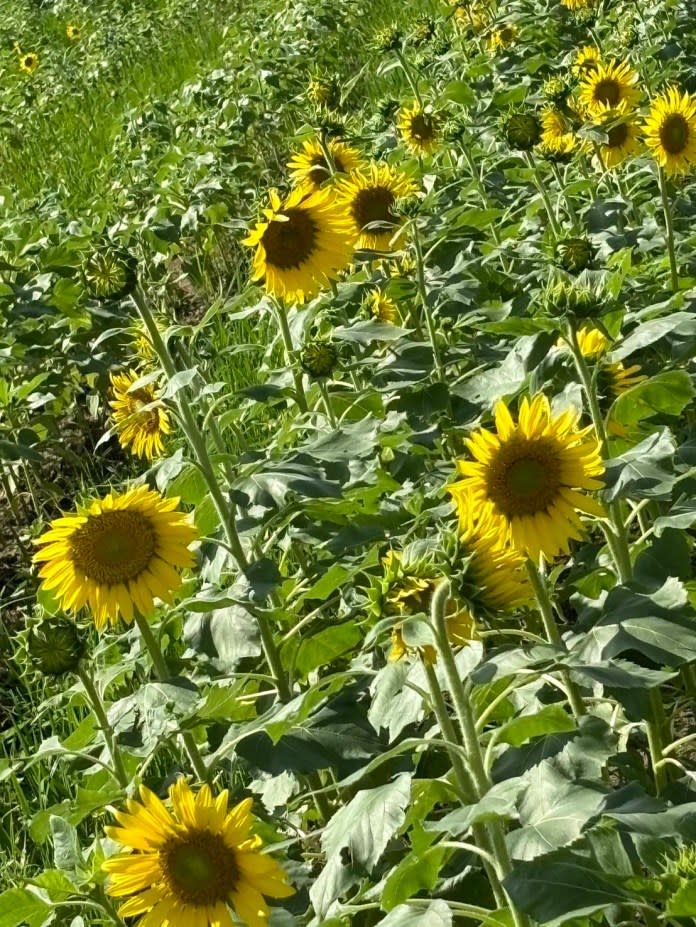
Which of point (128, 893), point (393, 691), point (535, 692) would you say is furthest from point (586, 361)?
point (128, 893)

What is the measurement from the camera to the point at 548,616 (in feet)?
5.27

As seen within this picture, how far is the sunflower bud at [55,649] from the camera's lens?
5.92 ft

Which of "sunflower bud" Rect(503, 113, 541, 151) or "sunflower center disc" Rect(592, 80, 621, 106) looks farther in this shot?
"sunflower center disc" Rect(592, 80, 621, 106)

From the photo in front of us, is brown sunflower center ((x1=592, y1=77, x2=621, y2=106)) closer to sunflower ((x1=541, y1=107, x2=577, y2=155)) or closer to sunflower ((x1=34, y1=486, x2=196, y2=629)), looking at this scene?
sunflower ((x1=541, y1=107, x2=577, y2=155))

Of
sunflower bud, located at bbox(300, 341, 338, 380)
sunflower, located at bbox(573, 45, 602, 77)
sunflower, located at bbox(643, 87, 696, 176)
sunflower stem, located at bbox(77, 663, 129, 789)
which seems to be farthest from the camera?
sunflower, located at bbox(573, 45, 602, 77)

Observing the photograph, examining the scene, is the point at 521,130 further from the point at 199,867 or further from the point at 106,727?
the point at 199,867

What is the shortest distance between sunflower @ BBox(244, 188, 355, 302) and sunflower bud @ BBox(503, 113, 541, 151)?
1.56 feet

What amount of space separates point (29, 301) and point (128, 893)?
2411mm

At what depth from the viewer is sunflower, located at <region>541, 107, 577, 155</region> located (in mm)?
2904

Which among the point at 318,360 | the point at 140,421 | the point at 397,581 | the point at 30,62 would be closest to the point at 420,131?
the point at 140,421

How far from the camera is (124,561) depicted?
1.93 m

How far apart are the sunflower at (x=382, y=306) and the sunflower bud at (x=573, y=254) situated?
2.12 ft

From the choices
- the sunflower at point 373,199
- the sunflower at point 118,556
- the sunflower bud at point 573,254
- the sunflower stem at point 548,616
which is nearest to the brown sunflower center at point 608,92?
the sunflower at point 373,199

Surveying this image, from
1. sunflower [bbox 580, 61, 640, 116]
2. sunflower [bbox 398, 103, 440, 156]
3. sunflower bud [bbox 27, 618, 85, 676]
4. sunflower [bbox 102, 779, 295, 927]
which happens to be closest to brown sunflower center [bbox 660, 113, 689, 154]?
sunflower [bbox 580, 61, 640, 116]
